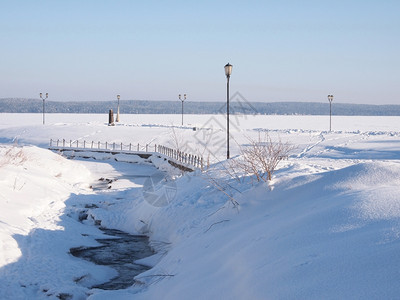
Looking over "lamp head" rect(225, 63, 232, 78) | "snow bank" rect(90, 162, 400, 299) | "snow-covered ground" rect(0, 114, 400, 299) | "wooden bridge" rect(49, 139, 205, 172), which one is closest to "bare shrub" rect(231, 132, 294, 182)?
"snow-covered ground" rect(0, 114, 400, 299)

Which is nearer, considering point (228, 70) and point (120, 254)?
point (120, 254)

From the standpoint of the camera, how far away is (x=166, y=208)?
12602mm

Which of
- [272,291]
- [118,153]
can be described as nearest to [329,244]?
[272,291]

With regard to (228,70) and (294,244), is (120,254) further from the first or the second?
(228,70)

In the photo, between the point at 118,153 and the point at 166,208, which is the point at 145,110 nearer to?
the point at 118,153

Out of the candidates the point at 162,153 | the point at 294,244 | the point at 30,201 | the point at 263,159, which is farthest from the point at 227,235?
the point at 162,153

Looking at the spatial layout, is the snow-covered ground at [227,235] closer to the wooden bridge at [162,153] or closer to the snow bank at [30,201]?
the snow bank at [30,201]

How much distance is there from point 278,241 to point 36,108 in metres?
193

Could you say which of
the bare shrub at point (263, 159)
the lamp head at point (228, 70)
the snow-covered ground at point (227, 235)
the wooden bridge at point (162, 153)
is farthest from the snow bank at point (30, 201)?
the lamp head at point (228, 70)

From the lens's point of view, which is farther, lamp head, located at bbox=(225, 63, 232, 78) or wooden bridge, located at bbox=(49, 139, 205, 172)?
wooden bridge, located at bbox=(49, 139, 205, 172)

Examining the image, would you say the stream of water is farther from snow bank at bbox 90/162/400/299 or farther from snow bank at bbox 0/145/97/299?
snow bank at bbox 0/145/97/299

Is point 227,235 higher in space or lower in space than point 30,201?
higher

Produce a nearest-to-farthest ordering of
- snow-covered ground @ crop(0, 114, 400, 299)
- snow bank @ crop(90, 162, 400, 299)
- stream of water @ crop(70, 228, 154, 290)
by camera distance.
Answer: snow bank @ crop(90, 162, 400, 299) → snow-covered ground @ crop(0, 114, 400, 299) → stream of water @ crop(70, 228, 154, 290)

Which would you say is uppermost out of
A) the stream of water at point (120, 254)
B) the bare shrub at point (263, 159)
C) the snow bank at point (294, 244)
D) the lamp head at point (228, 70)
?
the lamp head at point (228, 70)
